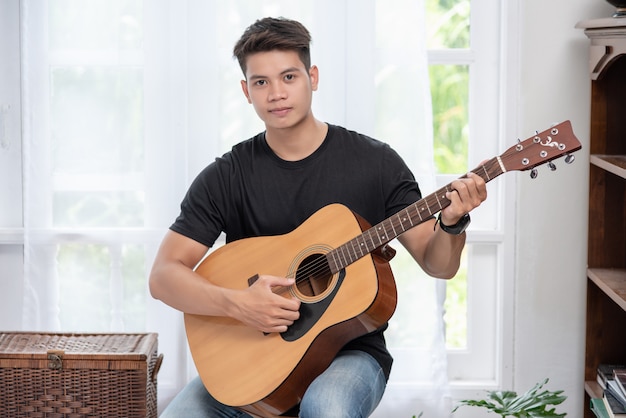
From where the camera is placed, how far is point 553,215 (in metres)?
2.65

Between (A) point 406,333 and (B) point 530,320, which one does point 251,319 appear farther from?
(B) point 530,320

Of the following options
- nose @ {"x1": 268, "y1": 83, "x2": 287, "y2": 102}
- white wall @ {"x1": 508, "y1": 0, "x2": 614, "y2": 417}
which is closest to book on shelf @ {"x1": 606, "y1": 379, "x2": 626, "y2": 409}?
white wall @ {"x1": 508, "y1": 0, "x2": 614, "y2": 417}

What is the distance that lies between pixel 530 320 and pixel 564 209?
351 millimetres

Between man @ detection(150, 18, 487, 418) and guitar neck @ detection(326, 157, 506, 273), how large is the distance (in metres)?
0.10

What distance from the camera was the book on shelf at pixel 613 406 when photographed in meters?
2.18

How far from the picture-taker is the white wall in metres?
2.60

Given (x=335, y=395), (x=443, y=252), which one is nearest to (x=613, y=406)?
(x=443, y=252)

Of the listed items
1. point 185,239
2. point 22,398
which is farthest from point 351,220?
point 22,398

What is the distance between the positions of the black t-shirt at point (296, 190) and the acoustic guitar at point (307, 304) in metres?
0.11

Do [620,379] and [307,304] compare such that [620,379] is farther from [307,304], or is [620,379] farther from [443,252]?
[307,304]

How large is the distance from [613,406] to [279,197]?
0.99m

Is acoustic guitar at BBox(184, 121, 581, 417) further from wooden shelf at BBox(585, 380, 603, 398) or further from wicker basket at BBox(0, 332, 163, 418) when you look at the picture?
wooden shelf at BBox(585, 380, 603, 398)

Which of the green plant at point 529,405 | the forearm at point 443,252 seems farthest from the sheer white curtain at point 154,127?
the forearm at point 443,252

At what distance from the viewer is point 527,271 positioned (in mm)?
2680
